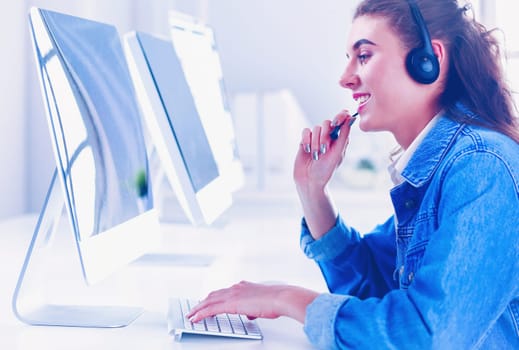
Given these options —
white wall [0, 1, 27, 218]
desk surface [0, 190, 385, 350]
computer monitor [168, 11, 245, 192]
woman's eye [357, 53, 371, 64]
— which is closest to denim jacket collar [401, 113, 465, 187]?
woman's eye [357, 53, 371, 64]

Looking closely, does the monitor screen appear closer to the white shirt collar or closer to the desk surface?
the desk surface

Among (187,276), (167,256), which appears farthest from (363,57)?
(167,256)

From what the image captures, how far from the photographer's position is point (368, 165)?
2457 millimetres

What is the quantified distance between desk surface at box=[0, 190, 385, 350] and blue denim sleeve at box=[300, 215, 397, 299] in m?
0.07

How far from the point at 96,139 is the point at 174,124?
26cm

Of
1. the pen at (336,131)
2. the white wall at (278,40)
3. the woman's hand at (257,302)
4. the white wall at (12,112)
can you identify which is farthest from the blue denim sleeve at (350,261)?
the white wall at (278,40)

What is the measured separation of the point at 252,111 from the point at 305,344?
154cm

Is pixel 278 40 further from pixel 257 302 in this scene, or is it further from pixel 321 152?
pixel 257 302

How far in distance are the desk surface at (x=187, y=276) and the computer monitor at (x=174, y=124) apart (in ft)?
0.39

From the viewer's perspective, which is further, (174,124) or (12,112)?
(12,112)

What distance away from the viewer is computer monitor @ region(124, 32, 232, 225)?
3.80 ft

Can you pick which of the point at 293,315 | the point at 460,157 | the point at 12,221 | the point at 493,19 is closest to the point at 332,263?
the point at 293,315

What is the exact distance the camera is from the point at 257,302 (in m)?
0.90

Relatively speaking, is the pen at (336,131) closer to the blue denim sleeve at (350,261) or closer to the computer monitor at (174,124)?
the blue denim sleeve at (350,261)
